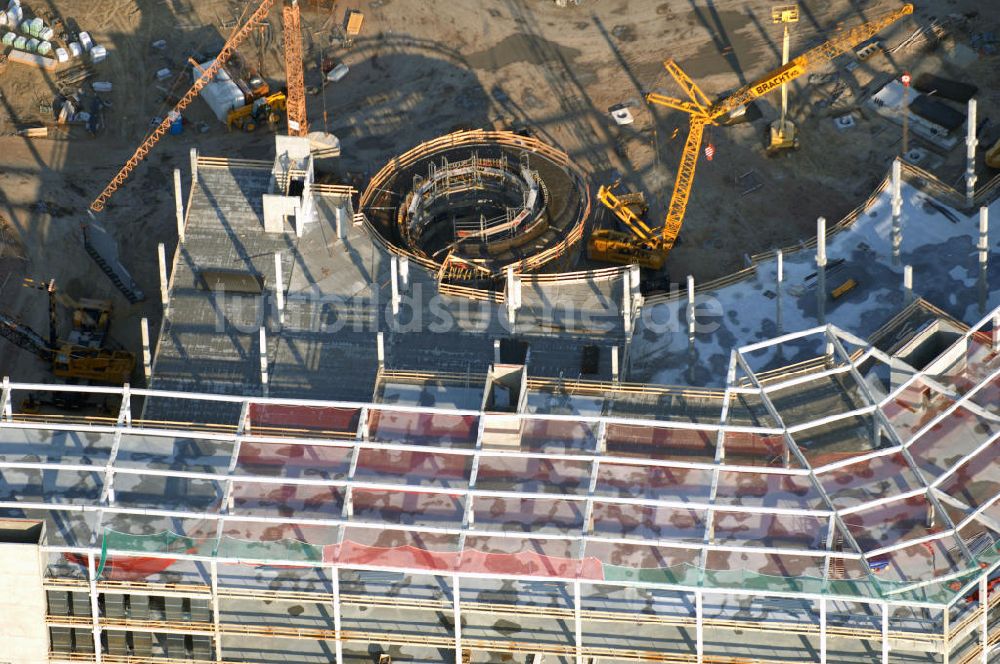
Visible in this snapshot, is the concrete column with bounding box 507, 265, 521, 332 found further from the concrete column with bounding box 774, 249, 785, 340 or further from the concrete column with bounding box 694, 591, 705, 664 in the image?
the concrete column with bounding box 694, 591, 705, 664

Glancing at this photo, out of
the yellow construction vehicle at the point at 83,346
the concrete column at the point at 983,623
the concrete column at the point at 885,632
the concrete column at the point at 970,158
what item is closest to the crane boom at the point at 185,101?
the yellow construction vehicle at the point at 83,346

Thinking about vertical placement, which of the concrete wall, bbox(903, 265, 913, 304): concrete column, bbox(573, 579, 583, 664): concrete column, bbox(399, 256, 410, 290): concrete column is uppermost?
bbox(399, 256, 410, 290): concrete column

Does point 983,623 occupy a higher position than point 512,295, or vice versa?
point 512,295

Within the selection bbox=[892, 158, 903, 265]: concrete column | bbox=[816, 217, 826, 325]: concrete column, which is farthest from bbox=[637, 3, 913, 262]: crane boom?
bbox=[816, 217, 826, 325]: concrete column

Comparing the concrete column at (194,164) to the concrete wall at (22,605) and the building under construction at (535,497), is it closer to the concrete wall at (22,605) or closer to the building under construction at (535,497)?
the building under construction at (535,497)

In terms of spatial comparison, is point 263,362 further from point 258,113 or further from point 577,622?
point 258,113

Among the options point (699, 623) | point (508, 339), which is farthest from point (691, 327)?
point (699, 623)
